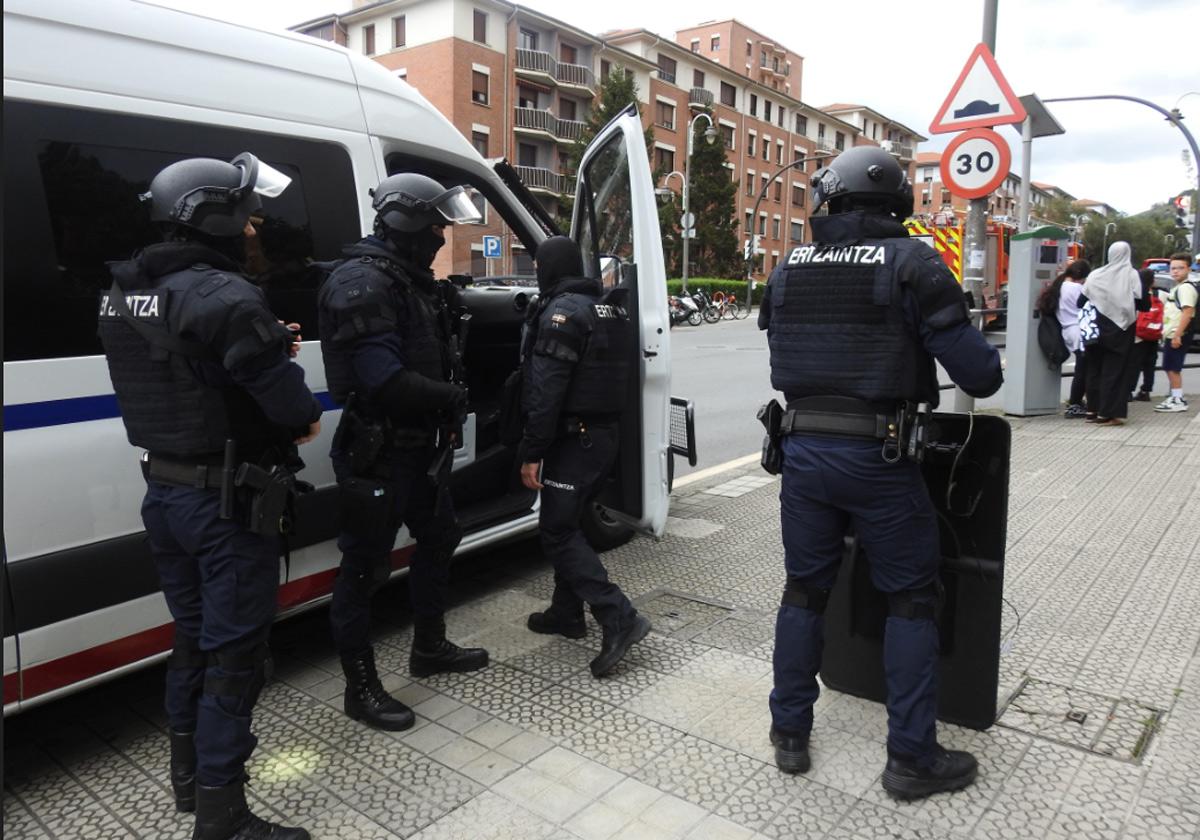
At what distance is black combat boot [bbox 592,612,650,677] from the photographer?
3547 millimetres

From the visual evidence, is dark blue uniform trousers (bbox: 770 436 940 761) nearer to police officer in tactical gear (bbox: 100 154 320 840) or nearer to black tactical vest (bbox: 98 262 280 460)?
police officer in tactical gear (bbox: 100 154 320 840)

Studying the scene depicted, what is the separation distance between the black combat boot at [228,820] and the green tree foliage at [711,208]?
4192 cm

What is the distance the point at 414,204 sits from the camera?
313cm

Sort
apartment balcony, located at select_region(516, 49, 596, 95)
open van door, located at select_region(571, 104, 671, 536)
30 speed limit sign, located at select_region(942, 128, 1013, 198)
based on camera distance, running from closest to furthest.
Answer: open van door, located at select_region(571, 104, 671, 536)
30 speed limit sign, located at select_region(942, 128, 1013, 198)
apartment balcony, located at select_region(516, 49, 596, 95)

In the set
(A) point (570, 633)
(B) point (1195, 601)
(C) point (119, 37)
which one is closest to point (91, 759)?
(A) point (570, 633)

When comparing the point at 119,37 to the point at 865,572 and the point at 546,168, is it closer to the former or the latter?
the point at 865,572

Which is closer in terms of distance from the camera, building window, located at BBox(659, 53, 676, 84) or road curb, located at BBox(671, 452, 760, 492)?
road curb, located at BBox(671, 452, 760, 492)

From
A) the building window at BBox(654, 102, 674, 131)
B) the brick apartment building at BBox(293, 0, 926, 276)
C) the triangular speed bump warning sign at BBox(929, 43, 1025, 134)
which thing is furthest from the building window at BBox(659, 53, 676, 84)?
the triangular speed bump warning sign at BBox(929, 43, 1025, 134)

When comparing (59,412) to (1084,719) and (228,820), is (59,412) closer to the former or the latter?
(228,820)

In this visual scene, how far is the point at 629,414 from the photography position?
159 inches

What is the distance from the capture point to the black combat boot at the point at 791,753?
9.37 feet

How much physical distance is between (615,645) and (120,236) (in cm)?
233

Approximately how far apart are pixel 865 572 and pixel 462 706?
5.21 ft

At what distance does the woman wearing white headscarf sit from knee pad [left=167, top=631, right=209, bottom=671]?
28.4 feet
